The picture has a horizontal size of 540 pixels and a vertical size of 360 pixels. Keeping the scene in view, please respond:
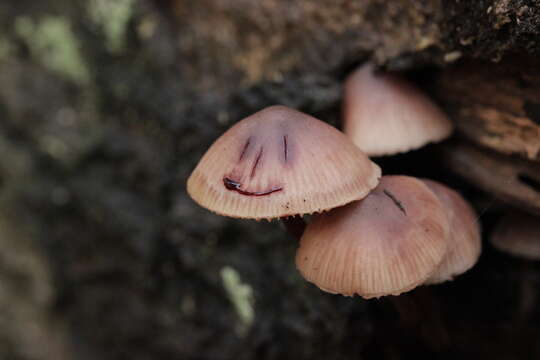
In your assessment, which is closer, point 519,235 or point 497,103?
point 497,103

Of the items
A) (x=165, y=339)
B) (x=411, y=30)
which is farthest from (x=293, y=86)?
(x=165, y=339)

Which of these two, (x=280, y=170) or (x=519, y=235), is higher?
(x=280, y=170)

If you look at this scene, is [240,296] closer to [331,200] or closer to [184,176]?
[184,176]

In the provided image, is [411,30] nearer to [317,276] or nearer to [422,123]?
[422,123]

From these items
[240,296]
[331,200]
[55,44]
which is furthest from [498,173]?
[55,44]

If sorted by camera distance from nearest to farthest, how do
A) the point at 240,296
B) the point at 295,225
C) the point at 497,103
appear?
the point at 295,225 < the point at 497,103 < the point at 240,296

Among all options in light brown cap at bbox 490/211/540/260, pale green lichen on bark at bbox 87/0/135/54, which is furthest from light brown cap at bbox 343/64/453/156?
pale green lichen on bark at bbox 87/0/135/54

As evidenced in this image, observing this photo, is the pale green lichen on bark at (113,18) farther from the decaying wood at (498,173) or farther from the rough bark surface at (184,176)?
the decaying wood at (498,173)
